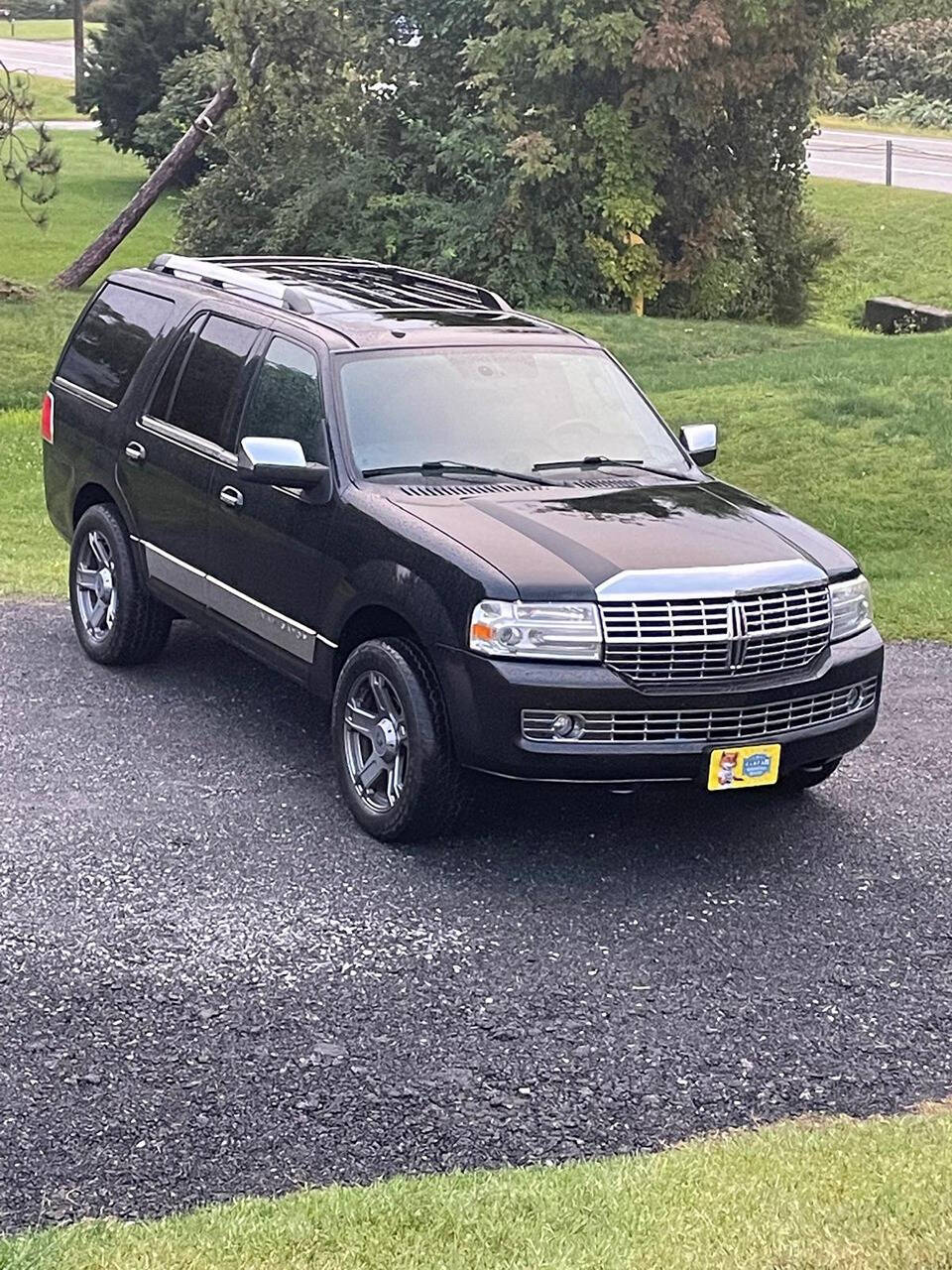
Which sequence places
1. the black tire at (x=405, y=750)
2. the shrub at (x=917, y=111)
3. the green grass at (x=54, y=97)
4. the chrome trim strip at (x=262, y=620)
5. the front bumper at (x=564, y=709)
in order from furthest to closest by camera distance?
1. the green grass at (x=54, y=97)
2. the shrub at (x=917, y=111)
3. the chrome trim strip at (x=262, y=620)
4. the black tire at (x=405, y=750)
5. the front bumper at (x=564, y=709)

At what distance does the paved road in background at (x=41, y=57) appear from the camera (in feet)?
197

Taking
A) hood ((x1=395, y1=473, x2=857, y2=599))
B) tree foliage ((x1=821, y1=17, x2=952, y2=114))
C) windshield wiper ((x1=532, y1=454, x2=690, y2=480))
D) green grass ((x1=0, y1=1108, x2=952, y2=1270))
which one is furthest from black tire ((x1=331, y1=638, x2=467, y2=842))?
tree foliage ((x1=821, y1=17, x2=952, y2=114))

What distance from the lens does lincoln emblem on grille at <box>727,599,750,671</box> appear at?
20.7 ft

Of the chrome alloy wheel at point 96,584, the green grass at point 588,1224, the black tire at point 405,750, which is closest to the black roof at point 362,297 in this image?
the chrome alloy wheel at point 96,584

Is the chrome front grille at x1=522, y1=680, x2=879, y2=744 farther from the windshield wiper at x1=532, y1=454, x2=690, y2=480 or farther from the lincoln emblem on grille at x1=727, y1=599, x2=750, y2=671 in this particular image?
the windshield wiper at x1=532, y1=454, x2=690, y2=480

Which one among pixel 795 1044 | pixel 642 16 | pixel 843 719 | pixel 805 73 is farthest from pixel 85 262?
pixel 795 1044

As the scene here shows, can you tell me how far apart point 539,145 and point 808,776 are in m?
16.5

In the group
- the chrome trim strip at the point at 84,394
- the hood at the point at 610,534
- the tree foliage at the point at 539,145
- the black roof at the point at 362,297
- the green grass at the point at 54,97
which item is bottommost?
the hood at the point at 610,534

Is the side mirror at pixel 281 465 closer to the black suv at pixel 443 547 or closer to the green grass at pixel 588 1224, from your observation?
the black suv at pixel 443 547

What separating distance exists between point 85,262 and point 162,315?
57.4 ft

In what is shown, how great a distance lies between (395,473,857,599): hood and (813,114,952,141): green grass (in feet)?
131

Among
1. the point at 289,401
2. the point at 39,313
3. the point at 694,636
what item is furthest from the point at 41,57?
the point at 694,636

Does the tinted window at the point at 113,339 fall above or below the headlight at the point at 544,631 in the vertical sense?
above

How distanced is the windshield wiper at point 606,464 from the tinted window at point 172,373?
1.96m
